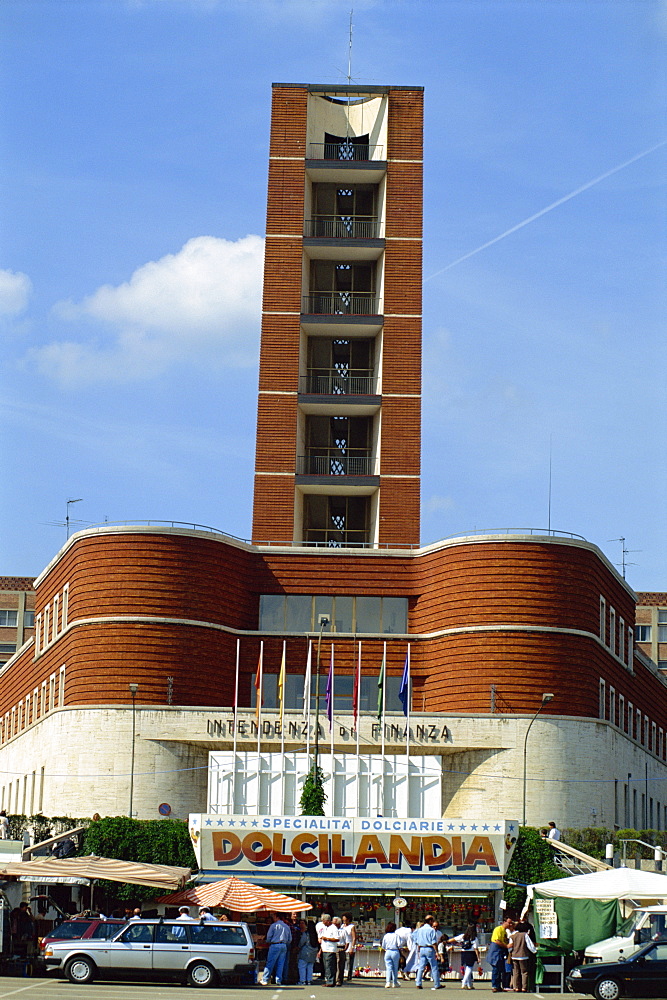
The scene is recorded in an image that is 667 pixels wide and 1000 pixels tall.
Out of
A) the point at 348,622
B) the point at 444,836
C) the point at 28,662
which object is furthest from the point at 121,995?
the point at 28,662

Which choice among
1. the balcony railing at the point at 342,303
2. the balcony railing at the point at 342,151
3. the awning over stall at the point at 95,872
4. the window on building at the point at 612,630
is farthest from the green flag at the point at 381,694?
the balcony railing at the point at 342,151

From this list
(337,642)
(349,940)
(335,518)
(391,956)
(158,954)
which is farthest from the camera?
(335,518)

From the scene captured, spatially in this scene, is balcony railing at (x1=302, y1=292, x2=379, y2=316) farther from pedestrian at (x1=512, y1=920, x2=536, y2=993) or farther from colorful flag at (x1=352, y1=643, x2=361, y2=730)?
pedestrian at (x1=512, y1=920, x2=536, y2=993)

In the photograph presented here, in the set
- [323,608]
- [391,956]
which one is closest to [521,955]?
[391,956]

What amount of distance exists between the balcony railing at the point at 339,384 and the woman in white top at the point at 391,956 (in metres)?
45.2

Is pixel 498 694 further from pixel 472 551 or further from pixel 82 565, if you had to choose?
pixel 82 565

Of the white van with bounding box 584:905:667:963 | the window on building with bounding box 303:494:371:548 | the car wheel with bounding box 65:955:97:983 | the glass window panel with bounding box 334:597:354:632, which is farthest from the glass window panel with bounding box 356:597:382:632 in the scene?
the car wheel with bounding box 65:955:97:983

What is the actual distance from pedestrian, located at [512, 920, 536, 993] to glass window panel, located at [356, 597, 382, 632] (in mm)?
33156

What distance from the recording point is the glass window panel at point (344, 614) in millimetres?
70625

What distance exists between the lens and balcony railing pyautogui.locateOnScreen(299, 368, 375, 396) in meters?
81.8

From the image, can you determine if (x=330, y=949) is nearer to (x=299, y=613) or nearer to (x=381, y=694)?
(x=381, y=694)

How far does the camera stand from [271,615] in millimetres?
70875

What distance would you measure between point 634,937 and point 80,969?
13052mm

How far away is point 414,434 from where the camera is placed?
78.9 m
